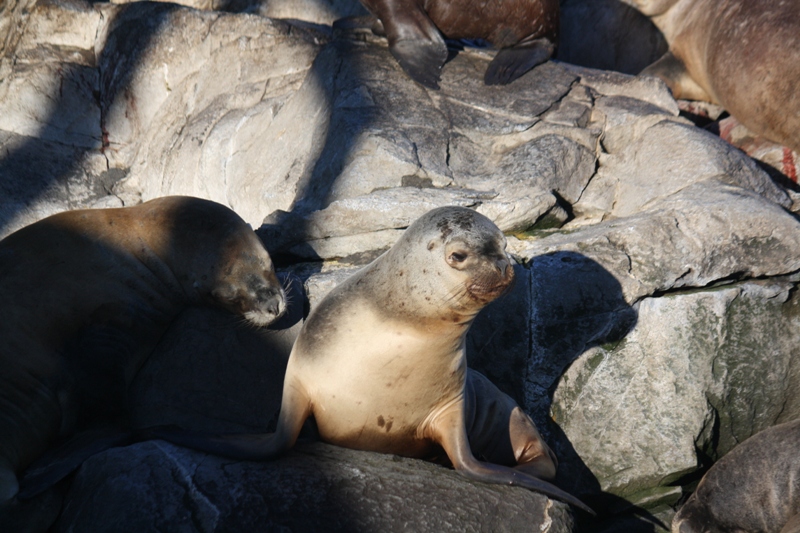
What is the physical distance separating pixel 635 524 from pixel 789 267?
1429 millimetres

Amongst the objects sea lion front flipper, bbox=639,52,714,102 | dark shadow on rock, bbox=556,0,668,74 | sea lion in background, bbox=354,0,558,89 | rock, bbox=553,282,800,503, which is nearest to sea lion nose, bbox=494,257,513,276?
rock, bbox=553,282,800,503

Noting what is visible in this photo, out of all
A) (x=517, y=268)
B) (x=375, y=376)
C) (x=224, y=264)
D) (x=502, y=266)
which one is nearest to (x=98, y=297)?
(x=224, y=264)

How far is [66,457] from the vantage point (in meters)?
2.70

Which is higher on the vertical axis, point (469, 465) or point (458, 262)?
point (458, 262)

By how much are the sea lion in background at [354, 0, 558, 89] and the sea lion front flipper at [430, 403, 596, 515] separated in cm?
281

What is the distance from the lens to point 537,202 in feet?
13.3

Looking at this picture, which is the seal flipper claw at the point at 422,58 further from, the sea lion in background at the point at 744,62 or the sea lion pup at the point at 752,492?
the sea lion pup at the point at 752,492

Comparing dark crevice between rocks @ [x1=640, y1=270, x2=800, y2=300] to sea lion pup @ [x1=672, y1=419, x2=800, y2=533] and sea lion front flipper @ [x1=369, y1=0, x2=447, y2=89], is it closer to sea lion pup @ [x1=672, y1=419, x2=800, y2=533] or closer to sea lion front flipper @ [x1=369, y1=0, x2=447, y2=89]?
sea lion pup @ [x1=672, y1=419, x2=800, y2=533]

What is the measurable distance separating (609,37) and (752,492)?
17.3 feet

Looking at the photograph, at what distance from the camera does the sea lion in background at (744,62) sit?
506 centimetres

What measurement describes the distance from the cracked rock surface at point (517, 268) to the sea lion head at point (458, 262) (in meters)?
0.62

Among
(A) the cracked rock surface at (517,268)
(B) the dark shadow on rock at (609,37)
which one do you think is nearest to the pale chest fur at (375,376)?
(A) the cracked rock surface at (517,268)

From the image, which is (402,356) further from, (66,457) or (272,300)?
(66,457)

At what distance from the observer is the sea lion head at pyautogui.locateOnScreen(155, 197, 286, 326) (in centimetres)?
337
